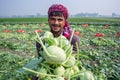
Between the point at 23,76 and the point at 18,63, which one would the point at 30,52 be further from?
the point at 23,76

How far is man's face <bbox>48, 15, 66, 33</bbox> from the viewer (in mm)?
3331

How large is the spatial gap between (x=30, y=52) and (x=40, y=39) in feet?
22.0

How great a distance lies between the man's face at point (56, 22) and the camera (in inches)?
131

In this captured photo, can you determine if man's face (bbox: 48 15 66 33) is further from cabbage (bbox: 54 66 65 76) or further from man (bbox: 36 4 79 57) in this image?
cabbage (bbox: 54 66 65 76)

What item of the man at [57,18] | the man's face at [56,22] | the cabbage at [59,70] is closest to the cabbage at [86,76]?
the cabbage at [59,70]

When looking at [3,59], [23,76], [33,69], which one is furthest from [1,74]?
[33,69]

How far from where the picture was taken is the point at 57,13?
3377 mm

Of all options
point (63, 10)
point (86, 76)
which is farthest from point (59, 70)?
point (63, 10)

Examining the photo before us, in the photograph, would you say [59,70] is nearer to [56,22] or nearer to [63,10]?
[56,22]

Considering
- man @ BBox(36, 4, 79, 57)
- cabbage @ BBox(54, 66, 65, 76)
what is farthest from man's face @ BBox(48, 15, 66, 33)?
cabbage @ BBox(54, 66, 65, 76)

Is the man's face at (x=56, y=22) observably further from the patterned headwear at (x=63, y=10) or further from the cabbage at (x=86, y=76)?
the cabbage at (x=86, y=76)

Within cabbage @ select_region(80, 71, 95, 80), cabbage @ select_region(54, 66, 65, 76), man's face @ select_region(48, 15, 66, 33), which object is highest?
man's face @ select_region(48, 15, 66, 33)

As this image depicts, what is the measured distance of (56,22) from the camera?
130 inches

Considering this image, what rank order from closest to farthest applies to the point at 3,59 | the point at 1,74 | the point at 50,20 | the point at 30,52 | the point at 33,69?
the point at 33,69, the point at 50,20, the point at 1,74, the point at 3,59, the point at 30,52
